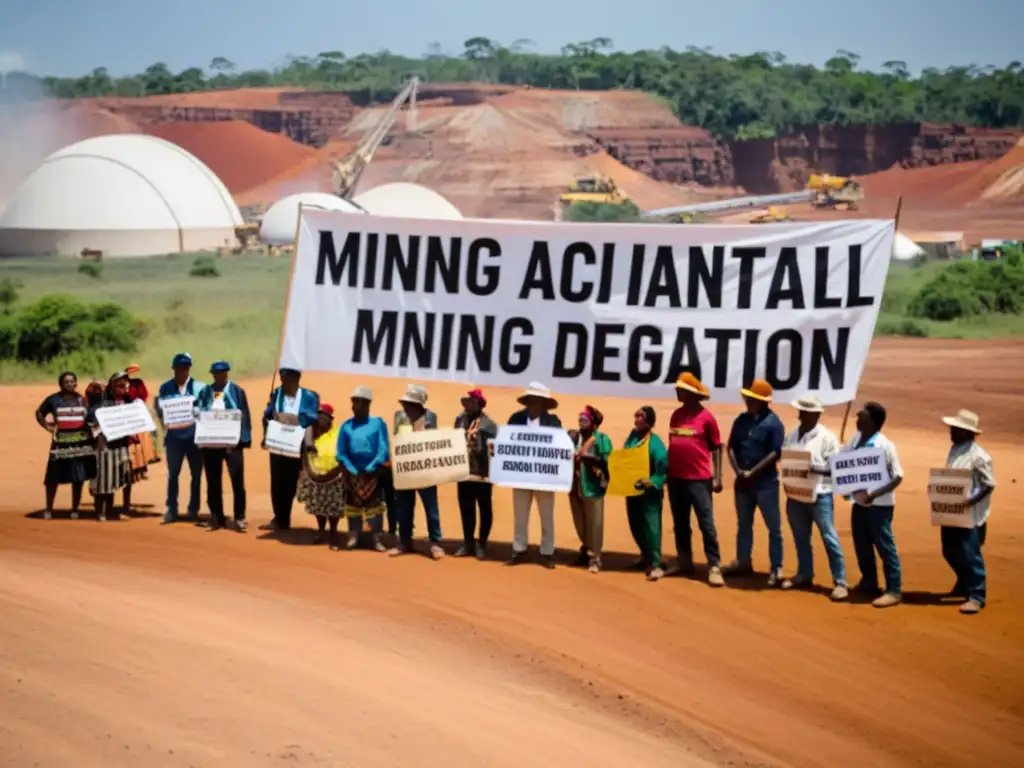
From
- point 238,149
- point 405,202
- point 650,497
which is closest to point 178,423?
point 650,497

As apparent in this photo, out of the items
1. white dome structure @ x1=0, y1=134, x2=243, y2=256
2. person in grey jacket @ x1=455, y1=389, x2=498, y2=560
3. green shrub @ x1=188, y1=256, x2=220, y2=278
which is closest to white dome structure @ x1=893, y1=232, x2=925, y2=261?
green shrub @ x1=188, y1=256, x2=220, y2=278

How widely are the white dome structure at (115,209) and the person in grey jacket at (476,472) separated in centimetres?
6986

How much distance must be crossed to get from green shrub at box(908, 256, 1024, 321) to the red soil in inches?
3284

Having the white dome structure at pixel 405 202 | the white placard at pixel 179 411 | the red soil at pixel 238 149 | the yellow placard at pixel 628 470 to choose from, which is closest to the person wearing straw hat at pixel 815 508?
the yellow placard at pixel 628 470

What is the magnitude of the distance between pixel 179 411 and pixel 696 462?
205 inches

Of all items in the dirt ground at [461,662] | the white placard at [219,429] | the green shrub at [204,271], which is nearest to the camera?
the dirt ground at [461,662]

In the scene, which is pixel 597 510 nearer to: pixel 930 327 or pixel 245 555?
pixel 245 555

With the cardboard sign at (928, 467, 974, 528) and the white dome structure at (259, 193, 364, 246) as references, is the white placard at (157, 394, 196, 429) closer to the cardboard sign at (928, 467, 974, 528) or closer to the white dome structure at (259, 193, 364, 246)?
the cardboard sign at (928, 467, 974, 528)

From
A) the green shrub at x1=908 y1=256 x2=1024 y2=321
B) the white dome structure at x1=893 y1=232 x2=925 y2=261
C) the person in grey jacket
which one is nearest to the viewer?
the person in grey jacket

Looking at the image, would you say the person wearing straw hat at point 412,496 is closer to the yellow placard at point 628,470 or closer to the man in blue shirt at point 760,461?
the yellow placard at point 628,470

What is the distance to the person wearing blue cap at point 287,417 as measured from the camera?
586 inches

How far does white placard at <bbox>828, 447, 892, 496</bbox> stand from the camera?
12406mm

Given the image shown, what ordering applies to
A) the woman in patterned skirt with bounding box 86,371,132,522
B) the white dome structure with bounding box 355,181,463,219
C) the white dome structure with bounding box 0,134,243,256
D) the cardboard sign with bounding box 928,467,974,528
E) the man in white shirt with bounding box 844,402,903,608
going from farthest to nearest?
the white dome structure with bounding box 355,181,463,219 → the white dome structure with bounding box 0,134,243,256 → the woman in patterned skirt with bounding box 86,371,132,522 → the man in white shirt with bounding box 844,402,903,608 → the cardboard sign with bounding box 928,467,974,528

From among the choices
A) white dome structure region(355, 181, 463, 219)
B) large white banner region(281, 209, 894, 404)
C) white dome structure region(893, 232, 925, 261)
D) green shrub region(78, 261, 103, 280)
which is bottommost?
green shrub region(78, 261, 103, 280)
